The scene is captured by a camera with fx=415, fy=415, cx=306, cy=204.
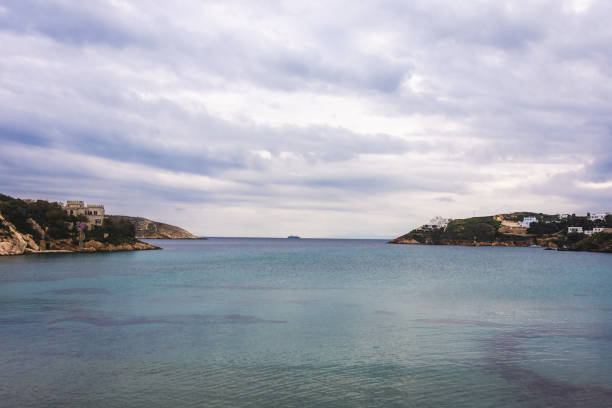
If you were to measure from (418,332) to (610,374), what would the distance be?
11.3m

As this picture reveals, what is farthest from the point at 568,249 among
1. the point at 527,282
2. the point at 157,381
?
the point at 157,381

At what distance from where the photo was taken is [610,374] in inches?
776

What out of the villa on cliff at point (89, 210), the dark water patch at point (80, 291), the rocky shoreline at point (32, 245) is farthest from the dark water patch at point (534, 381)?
the villa on cliff at point (89, 210)

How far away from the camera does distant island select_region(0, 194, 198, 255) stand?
126438 millimetres

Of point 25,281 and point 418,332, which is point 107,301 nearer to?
point 25,281

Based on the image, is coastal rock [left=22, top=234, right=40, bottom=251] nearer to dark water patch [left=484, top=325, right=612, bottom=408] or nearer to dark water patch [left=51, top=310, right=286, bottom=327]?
dark water patch [left=51, top=310, right=286, bottom=327]

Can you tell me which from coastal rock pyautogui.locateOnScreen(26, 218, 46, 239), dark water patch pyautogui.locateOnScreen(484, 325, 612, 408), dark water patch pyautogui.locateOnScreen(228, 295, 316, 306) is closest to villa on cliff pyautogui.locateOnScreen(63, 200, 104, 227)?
coastal rock pyautogui.locateOnScreen(26, 218, 46, 239)

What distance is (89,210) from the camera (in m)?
178

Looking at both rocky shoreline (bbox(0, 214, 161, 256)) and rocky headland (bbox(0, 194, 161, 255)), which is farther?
rocky headland (bbox(0, 194, 161, 255))

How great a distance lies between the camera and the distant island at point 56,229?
126438 mm

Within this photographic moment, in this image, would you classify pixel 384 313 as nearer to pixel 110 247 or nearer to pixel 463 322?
pixel 463 322

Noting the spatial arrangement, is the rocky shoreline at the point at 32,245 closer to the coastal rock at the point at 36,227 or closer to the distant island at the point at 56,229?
the distant island at the point at 56,229

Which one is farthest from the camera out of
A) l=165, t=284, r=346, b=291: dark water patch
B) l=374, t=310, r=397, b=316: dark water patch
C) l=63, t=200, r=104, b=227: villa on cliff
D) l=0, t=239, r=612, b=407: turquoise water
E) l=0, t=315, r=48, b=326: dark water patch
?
l=63, t=200, r=104, b=227: villa on cliff

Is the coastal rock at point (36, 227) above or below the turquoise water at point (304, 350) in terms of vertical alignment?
above
